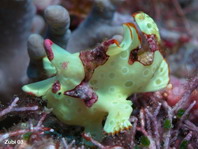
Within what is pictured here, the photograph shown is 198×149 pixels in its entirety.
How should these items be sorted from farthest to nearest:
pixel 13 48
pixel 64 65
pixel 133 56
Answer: pixel 13 48
pixel 133 56
pixel 64 65

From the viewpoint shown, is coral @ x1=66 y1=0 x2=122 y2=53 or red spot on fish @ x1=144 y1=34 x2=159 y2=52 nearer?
red spot on fish @ x1=144 y1=34 x2=159 y2=52

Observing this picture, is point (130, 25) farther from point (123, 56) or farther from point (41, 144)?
point (41, 144)

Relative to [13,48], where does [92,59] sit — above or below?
above

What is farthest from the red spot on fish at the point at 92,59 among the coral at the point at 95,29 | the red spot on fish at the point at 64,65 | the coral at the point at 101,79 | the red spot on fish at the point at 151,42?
the coral at the point at 95,29

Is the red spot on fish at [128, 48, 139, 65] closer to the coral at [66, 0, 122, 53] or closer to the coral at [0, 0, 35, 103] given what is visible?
the coral at [66, 0, 122, 53]

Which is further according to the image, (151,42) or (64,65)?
(151,42)

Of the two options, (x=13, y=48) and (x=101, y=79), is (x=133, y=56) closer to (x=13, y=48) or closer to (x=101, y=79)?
(x=101, y=79)

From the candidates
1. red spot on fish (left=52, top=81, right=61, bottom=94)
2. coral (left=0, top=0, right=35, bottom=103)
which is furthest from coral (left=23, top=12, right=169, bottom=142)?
coral (left=0, top=0, right=35, bottom=103)

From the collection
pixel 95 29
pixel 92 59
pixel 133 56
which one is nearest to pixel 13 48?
pixel 95 29

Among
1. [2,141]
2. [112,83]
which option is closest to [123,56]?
[112,83]

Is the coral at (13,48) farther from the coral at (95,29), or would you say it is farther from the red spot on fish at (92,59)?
the red spot on fish at (92,59)
